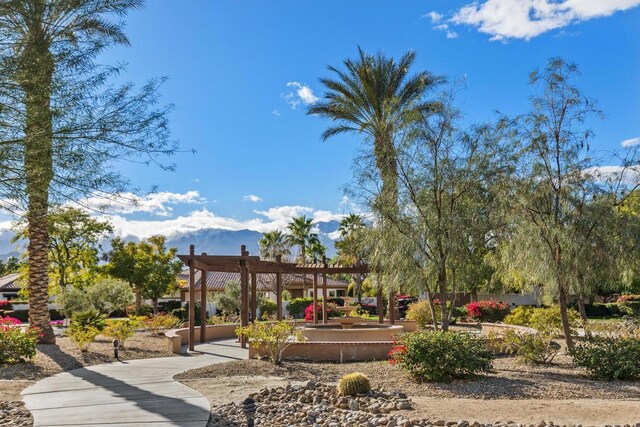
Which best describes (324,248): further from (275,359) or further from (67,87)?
(67,87)

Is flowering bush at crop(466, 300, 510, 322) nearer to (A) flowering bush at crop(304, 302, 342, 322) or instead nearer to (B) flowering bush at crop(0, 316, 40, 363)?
(A) flowering bush at crop(304, 302, 342, 322)

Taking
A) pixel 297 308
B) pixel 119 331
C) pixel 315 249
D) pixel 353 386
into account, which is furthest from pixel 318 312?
pixel 353 386

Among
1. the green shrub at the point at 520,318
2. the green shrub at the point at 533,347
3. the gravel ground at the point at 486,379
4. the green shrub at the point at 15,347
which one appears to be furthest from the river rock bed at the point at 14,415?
the green shrub at the point at 520,318

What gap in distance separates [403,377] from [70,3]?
28.4ft

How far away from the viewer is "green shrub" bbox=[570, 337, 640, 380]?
425 inches

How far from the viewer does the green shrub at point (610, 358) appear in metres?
10.8

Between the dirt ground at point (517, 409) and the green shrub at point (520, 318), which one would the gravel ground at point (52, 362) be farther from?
the green shrub at point (520, 318)

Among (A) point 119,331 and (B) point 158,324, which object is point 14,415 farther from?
(B) point 158,324

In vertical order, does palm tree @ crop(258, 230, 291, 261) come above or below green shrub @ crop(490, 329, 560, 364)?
above

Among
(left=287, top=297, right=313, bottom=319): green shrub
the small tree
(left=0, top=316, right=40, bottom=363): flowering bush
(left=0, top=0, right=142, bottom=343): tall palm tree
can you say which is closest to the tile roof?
(left=287, top=297, right=313, bottom=319): green shrub

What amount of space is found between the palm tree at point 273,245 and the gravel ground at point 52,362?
32.6 metres

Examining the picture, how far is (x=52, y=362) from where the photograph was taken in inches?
527

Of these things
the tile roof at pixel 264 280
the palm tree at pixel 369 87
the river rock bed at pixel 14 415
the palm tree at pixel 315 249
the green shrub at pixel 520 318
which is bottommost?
the river rock bed at pixel 14 415

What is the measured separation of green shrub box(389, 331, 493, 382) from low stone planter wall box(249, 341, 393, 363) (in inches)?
120
